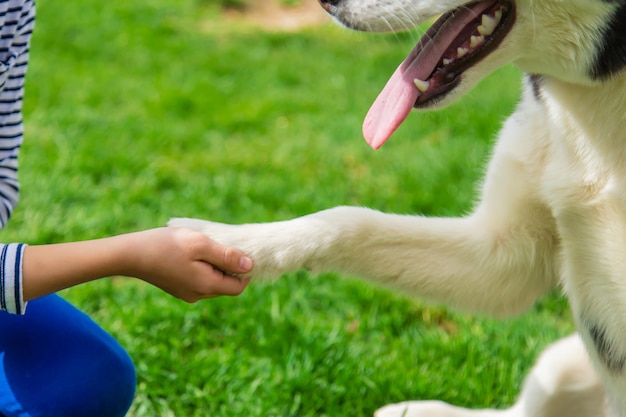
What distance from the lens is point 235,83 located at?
20.0 ft

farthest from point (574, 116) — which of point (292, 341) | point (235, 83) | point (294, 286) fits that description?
point (235, 83)

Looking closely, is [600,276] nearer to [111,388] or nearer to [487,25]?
[487,25]

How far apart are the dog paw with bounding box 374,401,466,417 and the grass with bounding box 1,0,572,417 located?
0.51ft

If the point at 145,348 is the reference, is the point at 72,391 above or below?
above

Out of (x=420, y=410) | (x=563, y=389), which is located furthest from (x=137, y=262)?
(x=563, y=389)

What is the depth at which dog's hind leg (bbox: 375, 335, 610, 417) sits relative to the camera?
8.68ft

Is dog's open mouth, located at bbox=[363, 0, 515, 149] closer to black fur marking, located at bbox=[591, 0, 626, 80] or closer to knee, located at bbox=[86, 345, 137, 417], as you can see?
black fur marking, located at bbox=[591, 0, 626, 80]

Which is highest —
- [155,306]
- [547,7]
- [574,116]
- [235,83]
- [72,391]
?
[547,7]

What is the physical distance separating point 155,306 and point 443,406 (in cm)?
114

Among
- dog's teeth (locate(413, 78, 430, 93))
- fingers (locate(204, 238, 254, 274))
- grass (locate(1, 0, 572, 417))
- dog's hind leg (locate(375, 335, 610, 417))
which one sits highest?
dog's teeth (locate(413, 78, 430, 93))

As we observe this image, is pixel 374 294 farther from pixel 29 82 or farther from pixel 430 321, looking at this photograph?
pixel 29 82

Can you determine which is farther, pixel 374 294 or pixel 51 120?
pixel 51 120

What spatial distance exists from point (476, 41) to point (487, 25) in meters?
0.05

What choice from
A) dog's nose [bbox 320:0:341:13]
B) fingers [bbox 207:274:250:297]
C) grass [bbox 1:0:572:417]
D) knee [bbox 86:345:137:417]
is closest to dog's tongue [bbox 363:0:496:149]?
dog's nose [bbox 320:0:341:13]
